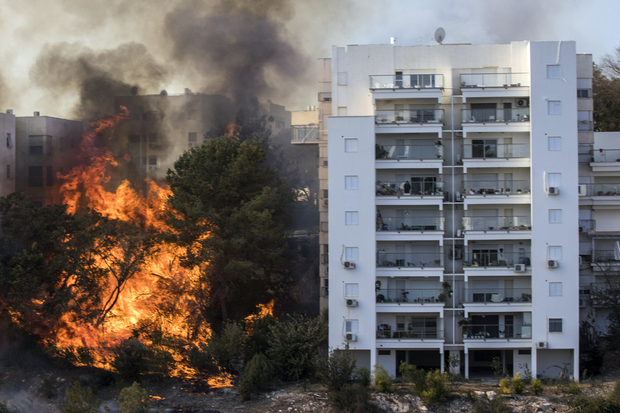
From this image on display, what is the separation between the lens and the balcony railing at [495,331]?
2861cm

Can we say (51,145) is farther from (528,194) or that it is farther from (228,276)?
(528,194)

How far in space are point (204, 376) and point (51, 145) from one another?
66.5ft

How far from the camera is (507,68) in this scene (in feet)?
101

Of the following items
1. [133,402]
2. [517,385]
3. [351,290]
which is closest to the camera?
[133,402]

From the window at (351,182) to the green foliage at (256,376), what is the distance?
357 inches

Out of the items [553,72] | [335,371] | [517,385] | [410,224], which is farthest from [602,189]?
[335,371]

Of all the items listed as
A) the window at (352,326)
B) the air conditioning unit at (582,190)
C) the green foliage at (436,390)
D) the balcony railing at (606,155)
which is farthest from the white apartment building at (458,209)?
the balcony railing at (606,155)

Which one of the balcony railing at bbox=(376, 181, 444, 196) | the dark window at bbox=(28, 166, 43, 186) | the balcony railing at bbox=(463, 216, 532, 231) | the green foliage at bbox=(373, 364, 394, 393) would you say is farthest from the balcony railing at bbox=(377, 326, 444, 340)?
the dark window at bbox=(28, 166, 43, 186)

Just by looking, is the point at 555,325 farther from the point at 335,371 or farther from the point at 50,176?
the point at 50,176

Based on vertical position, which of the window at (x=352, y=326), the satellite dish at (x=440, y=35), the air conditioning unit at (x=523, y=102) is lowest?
the window at (x=352, y=326)

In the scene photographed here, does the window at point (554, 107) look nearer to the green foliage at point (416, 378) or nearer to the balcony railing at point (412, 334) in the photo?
the balcony railing at point (412, 334)

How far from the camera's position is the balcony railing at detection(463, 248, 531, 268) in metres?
29.1

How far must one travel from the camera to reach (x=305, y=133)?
34125mm

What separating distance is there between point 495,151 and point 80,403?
2208cm
